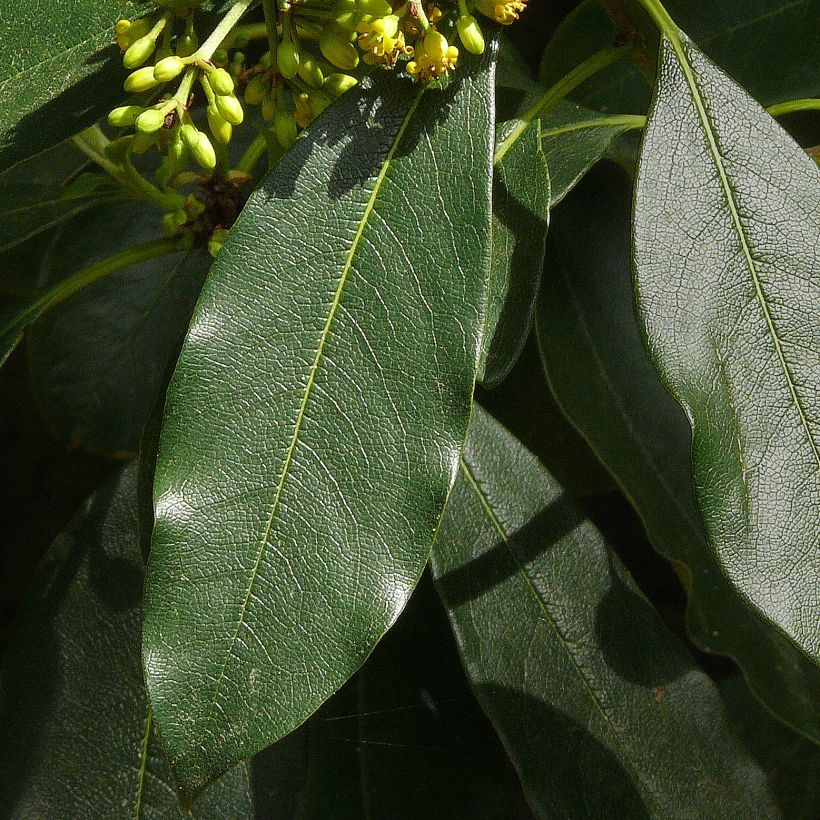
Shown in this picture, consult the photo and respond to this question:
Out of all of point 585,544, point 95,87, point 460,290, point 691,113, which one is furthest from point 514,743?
point 95,87

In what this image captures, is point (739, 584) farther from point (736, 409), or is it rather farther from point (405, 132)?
point (405, 132)

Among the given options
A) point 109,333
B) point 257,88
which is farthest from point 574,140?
point 109,333

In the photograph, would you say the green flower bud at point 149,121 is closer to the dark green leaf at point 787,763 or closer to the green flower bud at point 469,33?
the green flower bud at point 469,33

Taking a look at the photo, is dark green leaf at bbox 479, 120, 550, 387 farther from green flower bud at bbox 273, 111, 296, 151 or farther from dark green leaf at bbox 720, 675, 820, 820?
dark green leaf at bbox 720, 675, 820, 820

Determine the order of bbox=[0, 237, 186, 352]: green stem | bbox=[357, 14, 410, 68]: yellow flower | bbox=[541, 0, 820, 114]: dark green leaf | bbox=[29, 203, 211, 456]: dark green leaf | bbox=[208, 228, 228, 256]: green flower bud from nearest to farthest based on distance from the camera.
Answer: bbox=[357, 14, 410, 68]: yellow flower, bbox=[208, 228, 228, 256]: green flower bud, bbox=[0, 237, 186, 352]: green stem, bbox=[541, 0, 820, 114]: dark green leaf, bbox=[29, 203, 211, 456]: dark green leaf

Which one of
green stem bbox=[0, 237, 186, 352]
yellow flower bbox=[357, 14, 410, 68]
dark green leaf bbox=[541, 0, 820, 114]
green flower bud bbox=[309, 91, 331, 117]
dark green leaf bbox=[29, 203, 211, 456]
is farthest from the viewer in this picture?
dark green leaf bbox=[29, 203, 211, 456]

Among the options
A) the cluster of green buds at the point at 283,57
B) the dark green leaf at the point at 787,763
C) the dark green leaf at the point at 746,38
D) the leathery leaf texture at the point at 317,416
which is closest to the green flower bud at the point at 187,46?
A: the cluster of green buds at the point at 283,57

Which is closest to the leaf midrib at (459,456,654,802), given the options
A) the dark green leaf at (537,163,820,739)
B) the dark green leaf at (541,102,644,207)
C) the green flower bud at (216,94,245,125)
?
the dark green leaf at (537,163,820,739)
